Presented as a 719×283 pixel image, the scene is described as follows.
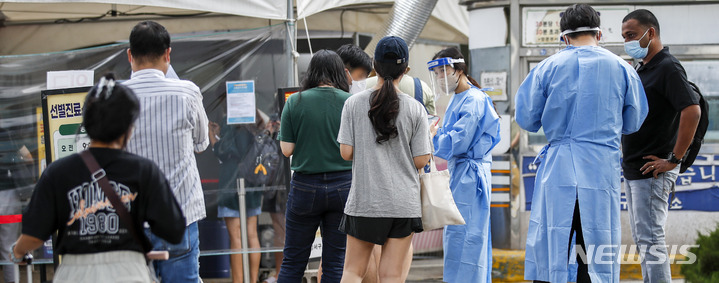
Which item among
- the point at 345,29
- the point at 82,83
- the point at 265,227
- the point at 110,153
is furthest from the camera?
the point at 345,29

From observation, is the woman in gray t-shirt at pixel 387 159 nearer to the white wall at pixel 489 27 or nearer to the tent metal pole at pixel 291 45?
the tent metal pole at pixel 291 45

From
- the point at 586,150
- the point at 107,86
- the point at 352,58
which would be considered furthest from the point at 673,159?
the point at 107,86

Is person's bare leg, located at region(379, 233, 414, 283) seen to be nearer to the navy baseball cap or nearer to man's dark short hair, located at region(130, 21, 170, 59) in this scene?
the navy baseball cap

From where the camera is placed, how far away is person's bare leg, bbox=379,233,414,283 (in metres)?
4.05

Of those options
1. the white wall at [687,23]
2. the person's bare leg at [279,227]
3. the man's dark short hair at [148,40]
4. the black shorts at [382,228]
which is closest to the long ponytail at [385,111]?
the black shorts at [382,228]

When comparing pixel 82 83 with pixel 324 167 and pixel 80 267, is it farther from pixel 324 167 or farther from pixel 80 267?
pixel 80 267

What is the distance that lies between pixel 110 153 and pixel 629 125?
2.90m

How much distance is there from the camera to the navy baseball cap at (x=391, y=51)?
13.3 feet

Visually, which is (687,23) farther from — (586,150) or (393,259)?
(393,259)

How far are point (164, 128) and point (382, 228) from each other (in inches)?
47.2

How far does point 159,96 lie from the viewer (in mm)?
3518

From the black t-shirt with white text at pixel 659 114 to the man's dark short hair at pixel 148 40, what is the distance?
3.03m

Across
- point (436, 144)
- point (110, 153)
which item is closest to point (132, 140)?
point (110, 153)

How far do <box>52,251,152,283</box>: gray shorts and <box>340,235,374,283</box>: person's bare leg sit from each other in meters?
1.51
